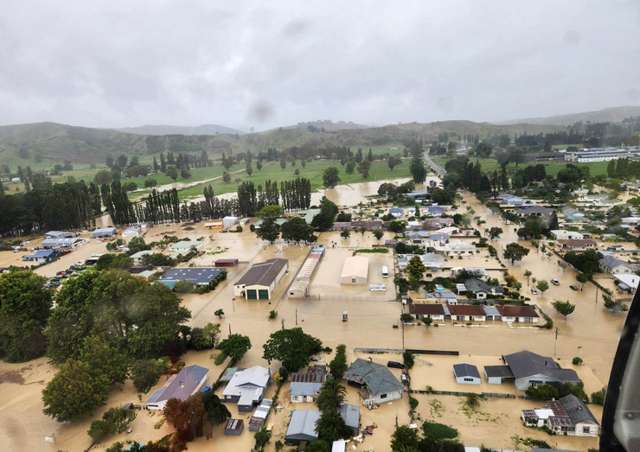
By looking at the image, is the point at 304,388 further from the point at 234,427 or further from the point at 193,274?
the point at 193,274

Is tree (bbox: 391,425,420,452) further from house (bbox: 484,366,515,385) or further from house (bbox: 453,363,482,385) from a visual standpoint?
house (bbox: 484,366,515,385)

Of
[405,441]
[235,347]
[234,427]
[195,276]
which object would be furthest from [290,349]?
[195,276]

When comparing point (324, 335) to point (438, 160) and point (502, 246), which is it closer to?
point (502, 246)

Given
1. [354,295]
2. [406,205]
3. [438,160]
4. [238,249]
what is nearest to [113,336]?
[354,295]

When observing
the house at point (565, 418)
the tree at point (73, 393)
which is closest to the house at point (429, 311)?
the house at point (565, 418)

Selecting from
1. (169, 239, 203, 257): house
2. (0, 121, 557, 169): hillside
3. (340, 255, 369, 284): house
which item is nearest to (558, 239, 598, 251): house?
(340, 255, 369, 284): house
